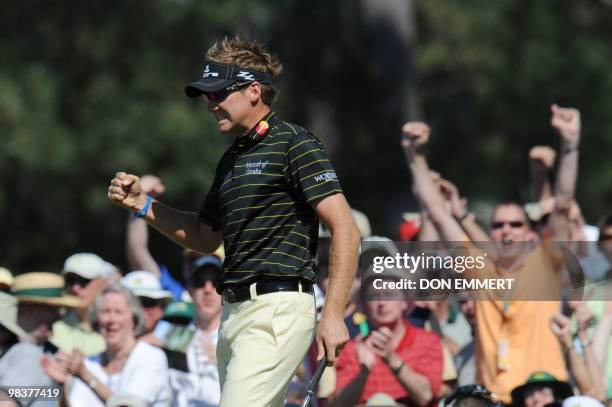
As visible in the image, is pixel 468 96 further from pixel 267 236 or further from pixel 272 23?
pixel 267 236

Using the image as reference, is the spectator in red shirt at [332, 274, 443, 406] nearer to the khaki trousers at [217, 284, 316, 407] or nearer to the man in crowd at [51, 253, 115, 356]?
the man in crowd at [51, 253, 115, 356]

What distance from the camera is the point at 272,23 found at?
23.5m

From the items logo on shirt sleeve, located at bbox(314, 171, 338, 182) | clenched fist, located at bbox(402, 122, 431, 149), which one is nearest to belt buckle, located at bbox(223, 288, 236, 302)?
logo on shirt sleeve, located at bbox(314, 171, 338, 182)

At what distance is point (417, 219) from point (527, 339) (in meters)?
1.94

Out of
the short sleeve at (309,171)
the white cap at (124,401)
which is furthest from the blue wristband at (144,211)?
the white cap at (124,401)

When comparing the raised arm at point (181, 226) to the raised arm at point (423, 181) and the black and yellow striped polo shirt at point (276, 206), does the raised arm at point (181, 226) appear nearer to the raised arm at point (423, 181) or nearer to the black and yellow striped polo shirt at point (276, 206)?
the black and yellow striped polo shirt at point (276, 206)

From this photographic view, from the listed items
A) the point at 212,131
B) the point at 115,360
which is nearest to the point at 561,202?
the point at 115,360

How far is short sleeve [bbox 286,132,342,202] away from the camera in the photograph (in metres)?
5.82

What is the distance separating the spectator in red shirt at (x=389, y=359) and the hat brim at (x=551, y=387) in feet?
1.44

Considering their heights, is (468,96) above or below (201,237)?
above

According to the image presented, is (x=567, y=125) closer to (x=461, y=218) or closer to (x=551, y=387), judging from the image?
(x=461, y=218)

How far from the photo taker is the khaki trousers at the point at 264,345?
18.8ft

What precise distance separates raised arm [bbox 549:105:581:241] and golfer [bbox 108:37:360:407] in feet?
9.53

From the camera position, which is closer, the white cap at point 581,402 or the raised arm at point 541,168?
the white cap at point 581,402
